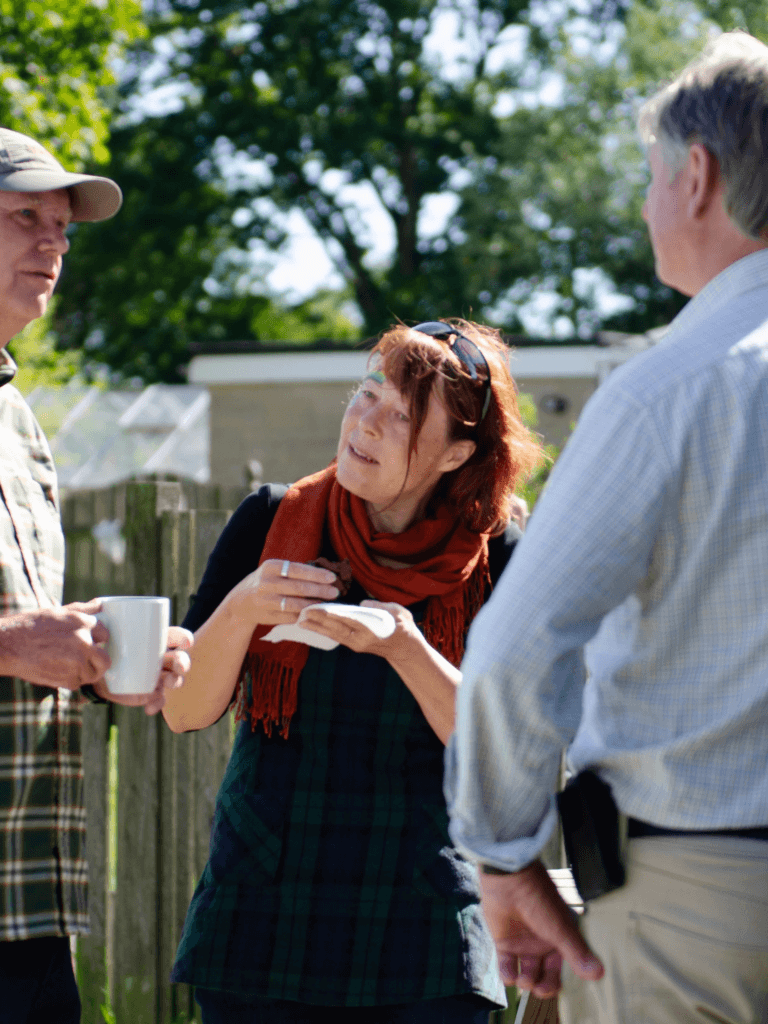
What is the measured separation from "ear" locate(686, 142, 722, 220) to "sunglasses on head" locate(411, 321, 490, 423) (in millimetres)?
832

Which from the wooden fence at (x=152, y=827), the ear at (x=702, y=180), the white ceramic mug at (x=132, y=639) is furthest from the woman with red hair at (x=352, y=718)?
the wooden fence at (x=152, y=827)

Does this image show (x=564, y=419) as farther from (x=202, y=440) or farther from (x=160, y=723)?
(x=160, y=723)

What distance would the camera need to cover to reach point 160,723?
374 centimetres

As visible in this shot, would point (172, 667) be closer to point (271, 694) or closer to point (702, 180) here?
point (271, 694)

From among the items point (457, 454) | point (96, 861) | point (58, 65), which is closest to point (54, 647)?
point (457, 454)

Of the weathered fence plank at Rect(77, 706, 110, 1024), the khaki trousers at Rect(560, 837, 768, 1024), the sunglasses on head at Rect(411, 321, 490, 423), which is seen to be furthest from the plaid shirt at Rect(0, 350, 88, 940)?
the weathered fence plank at Rect(77, 706, 110, 1024)

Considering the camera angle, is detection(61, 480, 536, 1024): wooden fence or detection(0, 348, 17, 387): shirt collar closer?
detection(0, 348, 17, 387): shirt collar

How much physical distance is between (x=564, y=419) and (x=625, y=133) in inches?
484

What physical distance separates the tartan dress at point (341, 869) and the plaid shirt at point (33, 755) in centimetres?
27

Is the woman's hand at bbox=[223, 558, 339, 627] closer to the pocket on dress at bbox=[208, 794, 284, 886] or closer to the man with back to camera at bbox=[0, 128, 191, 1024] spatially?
the man with back to camera at bbox=[0, 128, 191, 1024]

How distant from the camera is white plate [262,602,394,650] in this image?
2018 millimetres

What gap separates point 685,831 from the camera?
59.4 inches

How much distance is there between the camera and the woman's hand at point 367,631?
2.03 meters

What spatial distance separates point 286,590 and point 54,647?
0.42 m
